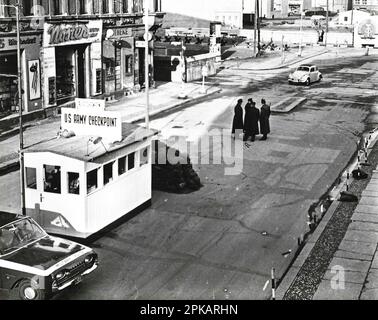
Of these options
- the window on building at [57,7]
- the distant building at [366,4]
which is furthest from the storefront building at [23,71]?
the distant building at [366,4]

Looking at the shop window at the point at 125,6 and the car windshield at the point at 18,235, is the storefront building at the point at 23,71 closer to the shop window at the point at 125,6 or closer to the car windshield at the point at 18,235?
the shop window at the point at 125,6

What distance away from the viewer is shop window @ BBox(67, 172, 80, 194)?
15125mm

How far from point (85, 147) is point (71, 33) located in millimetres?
18516

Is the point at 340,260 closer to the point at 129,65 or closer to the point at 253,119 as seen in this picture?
the point at 253,119

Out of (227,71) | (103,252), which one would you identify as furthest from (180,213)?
(227,71)

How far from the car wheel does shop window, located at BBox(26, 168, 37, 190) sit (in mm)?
4043

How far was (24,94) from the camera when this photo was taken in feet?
96.9

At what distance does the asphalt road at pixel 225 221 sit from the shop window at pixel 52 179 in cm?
166

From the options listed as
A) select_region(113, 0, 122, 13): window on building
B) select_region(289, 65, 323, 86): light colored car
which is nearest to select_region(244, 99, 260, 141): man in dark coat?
select_region(113, 0, 122, 13): window on building

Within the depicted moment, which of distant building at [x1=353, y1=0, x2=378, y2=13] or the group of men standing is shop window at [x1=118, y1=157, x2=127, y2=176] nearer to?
the group of men standing

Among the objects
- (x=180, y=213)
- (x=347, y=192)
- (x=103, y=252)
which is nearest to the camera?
(x=103, y=252)
